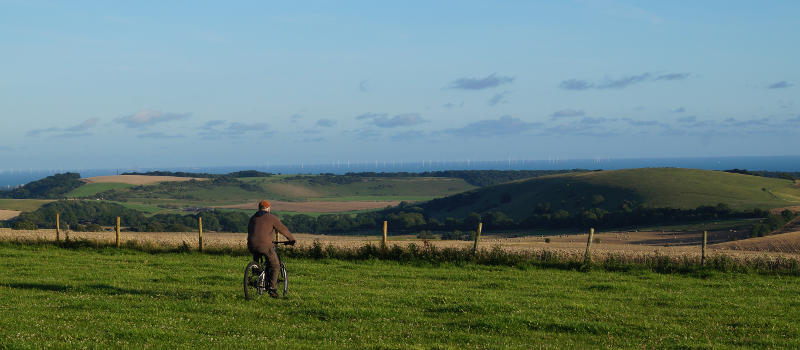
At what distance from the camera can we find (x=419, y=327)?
40.5ft

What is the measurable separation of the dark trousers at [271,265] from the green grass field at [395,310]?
0.47 meters

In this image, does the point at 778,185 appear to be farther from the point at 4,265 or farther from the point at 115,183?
the point at 115,183

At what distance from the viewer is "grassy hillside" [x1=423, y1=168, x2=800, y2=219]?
108812mm

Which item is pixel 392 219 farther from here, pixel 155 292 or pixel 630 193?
pixel 155 292

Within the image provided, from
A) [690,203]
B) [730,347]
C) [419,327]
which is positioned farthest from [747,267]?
[690,203]

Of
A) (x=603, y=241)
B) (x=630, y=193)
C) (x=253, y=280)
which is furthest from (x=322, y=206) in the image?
(x=253, y=280)

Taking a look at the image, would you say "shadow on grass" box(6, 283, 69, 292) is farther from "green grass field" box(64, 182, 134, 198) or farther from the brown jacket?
"green grass field" box(64, 182, 134, 198)

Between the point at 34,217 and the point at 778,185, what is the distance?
13617 cm

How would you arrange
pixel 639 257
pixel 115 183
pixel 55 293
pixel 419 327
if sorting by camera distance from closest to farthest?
pixel 419 327 → pixel 55 293 → pixel 639 257 → pixel 115 183

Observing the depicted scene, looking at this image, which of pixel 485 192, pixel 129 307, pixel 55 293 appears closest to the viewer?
pixel 129 307

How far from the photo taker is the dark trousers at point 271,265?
576 inches

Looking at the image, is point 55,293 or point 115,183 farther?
point 115,183

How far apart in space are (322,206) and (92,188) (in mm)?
68545

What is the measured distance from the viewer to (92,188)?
619 feet
